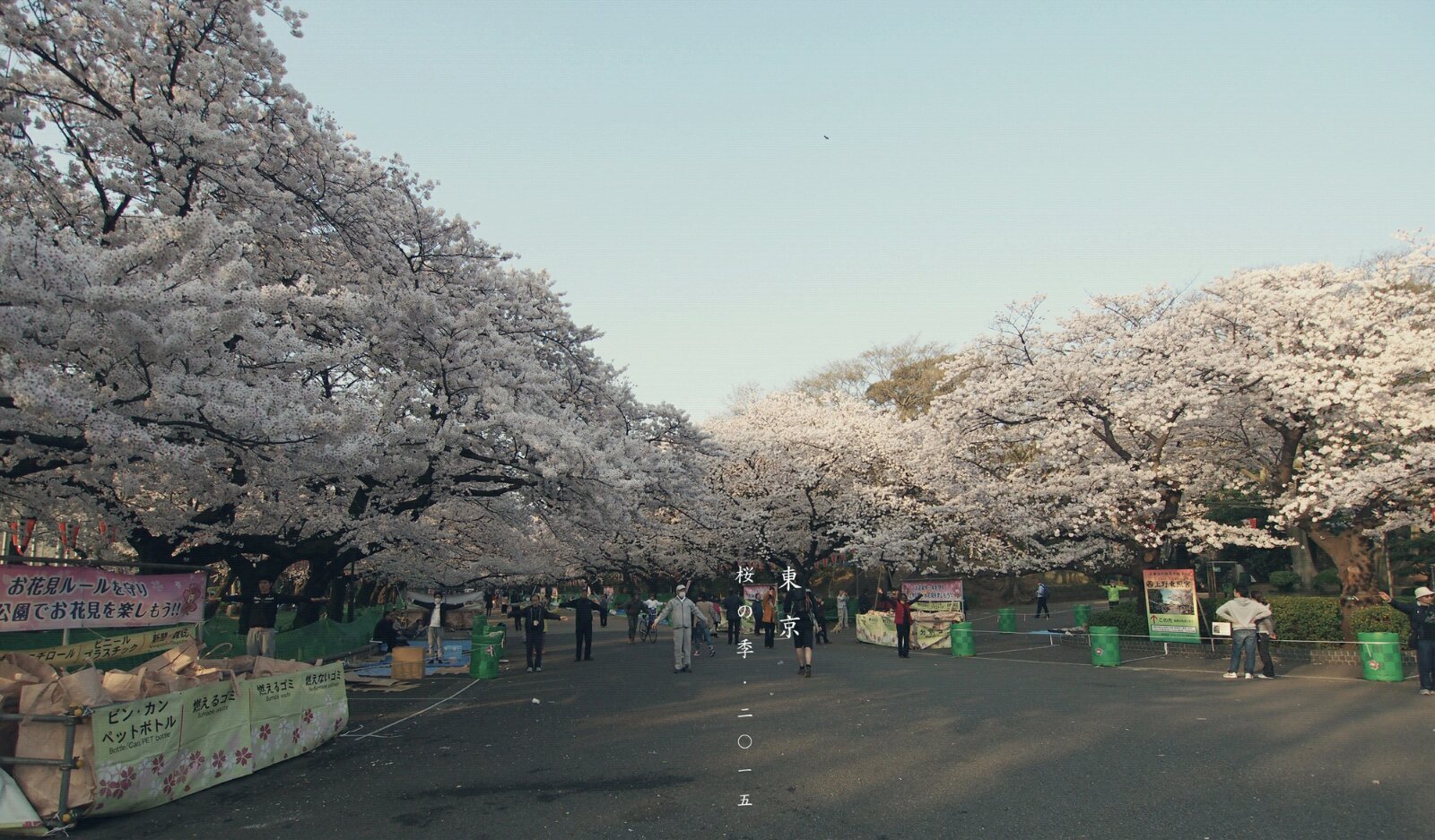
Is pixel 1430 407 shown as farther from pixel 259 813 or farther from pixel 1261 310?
pixel 259 813

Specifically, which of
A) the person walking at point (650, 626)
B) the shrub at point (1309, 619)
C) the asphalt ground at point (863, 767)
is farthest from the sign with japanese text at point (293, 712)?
the person walking at point (650, 626)

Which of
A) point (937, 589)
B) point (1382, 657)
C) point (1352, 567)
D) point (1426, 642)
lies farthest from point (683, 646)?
point (1352, 567)

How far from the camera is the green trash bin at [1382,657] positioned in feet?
48.7

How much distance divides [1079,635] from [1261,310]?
9.73m

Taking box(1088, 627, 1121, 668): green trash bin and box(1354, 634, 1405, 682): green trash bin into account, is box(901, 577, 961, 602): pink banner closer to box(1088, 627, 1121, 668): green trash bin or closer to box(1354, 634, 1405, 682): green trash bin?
box(1088, 627, 1121, 668): green trash bin

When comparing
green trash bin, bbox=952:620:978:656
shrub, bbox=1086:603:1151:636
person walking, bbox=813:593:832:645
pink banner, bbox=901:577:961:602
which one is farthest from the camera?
pink banner, bbox=901:577:961:602

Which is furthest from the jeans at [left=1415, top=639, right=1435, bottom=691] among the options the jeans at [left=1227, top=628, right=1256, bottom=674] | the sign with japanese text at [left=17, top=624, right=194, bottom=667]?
the sign with japanese text at [left=17, top=624, right=194, bottom=667]

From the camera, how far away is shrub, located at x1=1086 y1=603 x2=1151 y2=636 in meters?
22.8

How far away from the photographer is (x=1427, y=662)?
13.1 metres

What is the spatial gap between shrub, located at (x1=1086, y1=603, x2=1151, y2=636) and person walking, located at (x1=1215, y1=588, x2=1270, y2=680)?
659 cm

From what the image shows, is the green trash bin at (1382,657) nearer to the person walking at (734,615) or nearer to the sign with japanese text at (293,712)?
the person walking at (734,615)

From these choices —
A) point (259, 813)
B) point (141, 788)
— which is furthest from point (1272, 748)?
point (141, 788)

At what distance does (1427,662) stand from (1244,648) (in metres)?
2.92

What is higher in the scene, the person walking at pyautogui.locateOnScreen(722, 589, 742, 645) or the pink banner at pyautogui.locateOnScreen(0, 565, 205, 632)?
the pink banner at pyautogui.locateOnScreen(0, 565, 205, 632)
